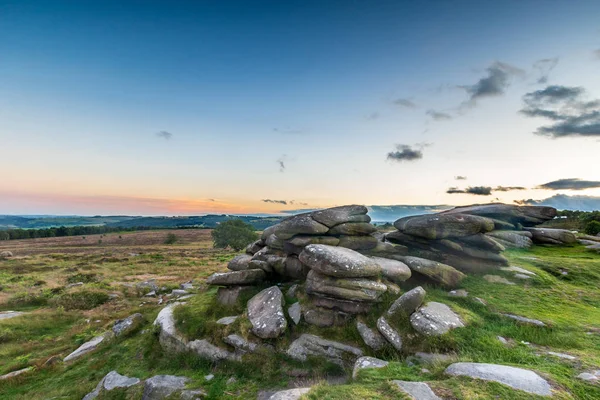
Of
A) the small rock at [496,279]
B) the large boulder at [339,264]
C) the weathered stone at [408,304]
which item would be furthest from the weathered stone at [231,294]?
the small rock at [496,279]

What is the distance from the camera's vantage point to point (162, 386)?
430 inches

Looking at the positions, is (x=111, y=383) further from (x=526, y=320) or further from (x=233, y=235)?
(x=233, y=235)

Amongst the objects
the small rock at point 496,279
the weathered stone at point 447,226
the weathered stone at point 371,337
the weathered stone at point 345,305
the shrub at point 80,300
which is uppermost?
the weathered stone at point 447,226

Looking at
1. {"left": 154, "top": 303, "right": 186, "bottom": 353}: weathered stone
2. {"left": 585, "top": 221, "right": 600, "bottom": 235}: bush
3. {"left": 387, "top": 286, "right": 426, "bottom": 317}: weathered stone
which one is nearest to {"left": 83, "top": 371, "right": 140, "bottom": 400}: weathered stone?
{"left": 154, "top": 303, "right": 186, "bottom": 353}: weathered stone

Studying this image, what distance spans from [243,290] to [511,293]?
14845 mm

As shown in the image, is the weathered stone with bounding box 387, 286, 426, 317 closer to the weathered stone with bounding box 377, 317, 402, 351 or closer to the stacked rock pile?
the weathered stone with bounding box 377, 317, 402, 351

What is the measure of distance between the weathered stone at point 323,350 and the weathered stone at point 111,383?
6974mm

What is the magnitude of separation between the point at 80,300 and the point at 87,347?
12.3 metres

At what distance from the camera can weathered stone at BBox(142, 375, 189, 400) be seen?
10.6 metres

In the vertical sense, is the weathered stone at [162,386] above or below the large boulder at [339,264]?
below

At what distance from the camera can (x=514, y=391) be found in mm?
6129

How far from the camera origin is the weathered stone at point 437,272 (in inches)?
596

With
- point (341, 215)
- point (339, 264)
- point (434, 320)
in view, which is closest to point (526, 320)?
point (434, 320)

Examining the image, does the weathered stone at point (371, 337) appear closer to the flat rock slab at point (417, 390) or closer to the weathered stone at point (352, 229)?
the flat rock slab at point (417, 390)
